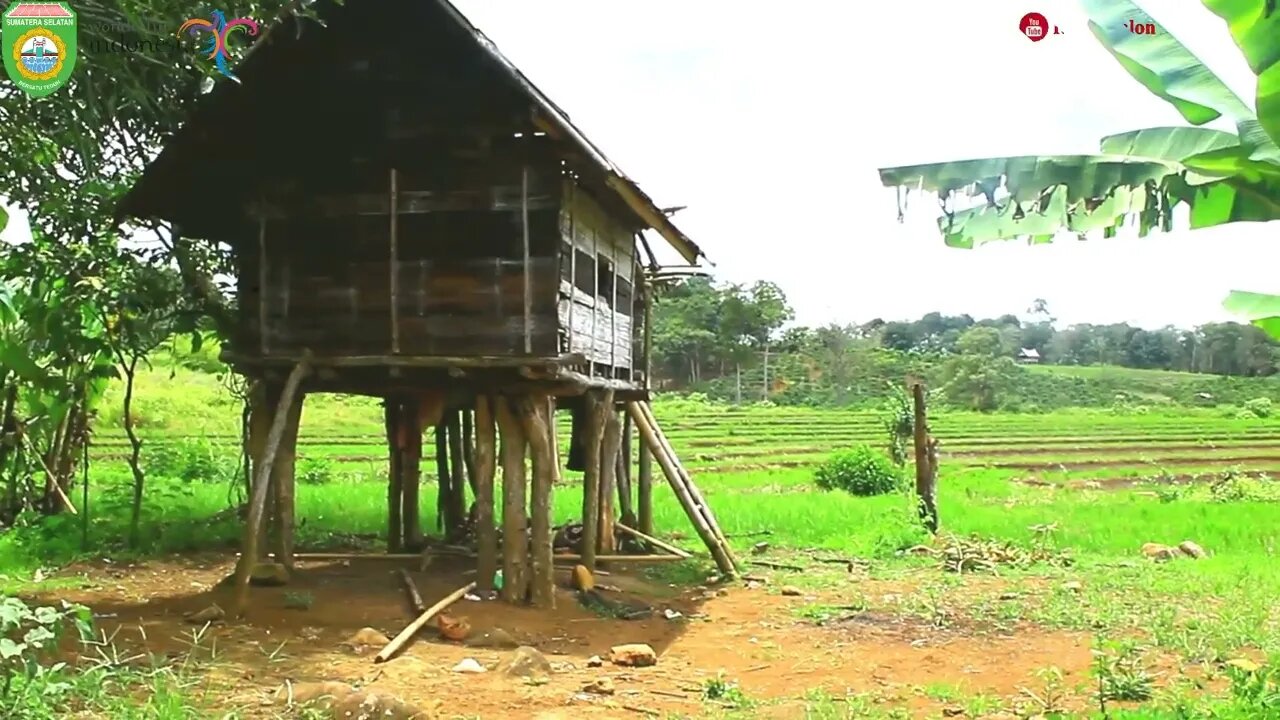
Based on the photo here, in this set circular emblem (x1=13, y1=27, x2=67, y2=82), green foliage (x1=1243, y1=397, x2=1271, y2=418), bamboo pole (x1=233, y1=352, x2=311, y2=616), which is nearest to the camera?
circular emblem (x1=13, y1=27, x2=67, y2=82)

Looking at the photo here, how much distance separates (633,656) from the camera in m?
8.46

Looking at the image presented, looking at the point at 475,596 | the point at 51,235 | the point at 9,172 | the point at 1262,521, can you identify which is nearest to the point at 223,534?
the point at 51,235

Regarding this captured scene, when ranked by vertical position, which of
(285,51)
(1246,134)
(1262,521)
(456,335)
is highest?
(285,51)

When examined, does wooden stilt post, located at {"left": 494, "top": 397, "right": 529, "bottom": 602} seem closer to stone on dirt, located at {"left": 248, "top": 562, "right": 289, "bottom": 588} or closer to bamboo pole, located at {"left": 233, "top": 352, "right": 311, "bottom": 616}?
bamboo pole, located at {"left": 233, "top": 352, "right": 311, "bottom": 616}

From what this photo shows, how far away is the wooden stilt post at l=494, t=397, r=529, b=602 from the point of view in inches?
408

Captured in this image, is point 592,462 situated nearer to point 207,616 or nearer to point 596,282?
point 596,282

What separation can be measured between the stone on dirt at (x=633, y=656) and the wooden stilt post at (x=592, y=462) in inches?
153

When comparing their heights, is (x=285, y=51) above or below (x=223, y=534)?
above

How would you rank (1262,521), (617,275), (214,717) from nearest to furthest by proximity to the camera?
(214,717) < (617,275) < (1262,521)

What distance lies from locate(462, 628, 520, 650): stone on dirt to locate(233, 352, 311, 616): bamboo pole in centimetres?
208

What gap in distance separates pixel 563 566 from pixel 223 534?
5124mm

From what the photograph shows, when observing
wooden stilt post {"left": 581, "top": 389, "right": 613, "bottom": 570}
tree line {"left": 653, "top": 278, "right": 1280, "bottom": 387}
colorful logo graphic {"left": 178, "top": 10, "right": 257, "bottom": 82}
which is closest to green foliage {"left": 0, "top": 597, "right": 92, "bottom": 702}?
colorful logo graphic {"left": 178, "top": 10, "right": 257, "bottom": 82}

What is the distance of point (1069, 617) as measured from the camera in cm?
1011

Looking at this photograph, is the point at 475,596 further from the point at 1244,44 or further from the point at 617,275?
the point at 1244,44
